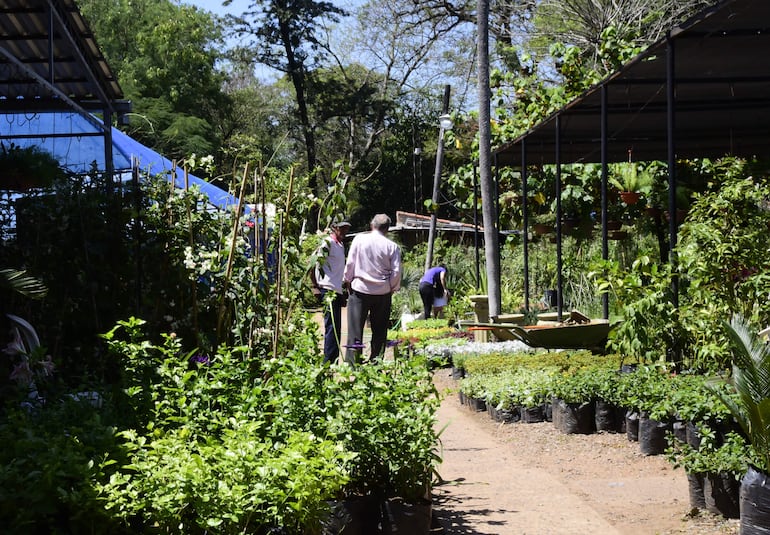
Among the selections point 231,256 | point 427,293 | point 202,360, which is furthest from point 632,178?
point 202,360

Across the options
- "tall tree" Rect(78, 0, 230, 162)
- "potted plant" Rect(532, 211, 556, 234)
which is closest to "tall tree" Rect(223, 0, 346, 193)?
"tall tree" Rect(78, 0, 230, 162)

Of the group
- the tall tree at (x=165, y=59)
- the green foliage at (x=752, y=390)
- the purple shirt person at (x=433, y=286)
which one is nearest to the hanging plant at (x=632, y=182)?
the purple shirt person at (x=433, y=286)

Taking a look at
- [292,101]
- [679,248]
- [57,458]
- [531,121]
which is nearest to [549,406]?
[679,248]

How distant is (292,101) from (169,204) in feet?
128

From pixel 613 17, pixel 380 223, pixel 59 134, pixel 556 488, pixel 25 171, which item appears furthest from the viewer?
pixel 613 17

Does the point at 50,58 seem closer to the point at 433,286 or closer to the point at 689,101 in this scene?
the point at 689,101

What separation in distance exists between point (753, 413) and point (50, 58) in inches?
264

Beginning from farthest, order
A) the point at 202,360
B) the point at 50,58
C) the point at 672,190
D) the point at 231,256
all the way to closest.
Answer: the point at 50,58 < the point at 672,190 < the point at 231,256 < the point at 202,360

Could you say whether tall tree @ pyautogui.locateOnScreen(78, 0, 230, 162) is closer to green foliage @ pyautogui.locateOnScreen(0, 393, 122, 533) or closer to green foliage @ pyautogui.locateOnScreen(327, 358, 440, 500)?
green foliage @ pyautogui.locateOnScreen(327, 358, 440, 500)

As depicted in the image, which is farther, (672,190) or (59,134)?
(59,134)

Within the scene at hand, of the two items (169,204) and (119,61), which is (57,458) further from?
(119,61)

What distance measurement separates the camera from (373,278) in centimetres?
868

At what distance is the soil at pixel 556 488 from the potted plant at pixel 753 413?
469mm

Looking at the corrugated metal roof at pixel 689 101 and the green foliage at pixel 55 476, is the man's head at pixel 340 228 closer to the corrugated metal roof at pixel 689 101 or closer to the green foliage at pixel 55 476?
the corrugated metal roof at pixel 689 101
